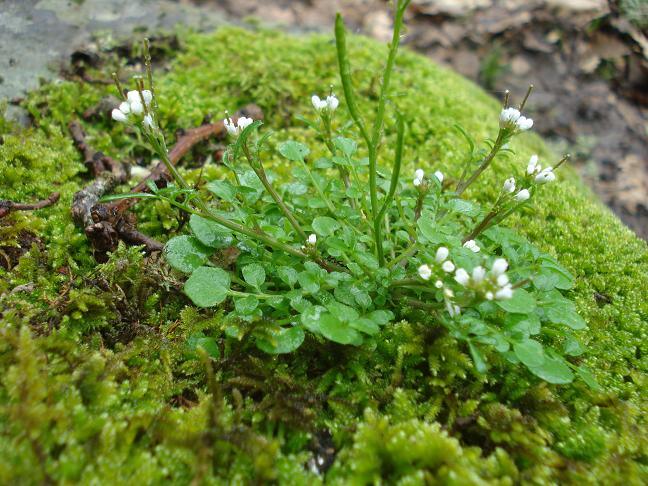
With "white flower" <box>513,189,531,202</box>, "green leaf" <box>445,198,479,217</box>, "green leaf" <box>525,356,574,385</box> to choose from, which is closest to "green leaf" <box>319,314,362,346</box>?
"green leaf" <box>525,356,574,385</box>

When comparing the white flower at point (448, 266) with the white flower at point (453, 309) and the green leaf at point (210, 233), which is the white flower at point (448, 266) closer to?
the white flower at point (453, 309)

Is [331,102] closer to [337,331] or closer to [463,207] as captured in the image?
[463,207]

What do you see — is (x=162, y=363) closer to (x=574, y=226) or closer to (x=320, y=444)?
(x=320, y=444)

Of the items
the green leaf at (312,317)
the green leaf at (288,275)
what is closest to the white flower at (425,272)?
the green leaf at (312,317)

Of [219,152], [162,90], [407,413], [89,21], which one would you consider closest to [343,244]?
[407,413]

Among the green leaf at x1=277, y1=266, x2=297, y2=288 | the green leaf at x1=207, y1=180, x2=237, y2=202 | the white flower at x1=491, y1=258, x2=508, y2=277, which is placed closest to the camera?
the white flower at x1=491, y1=258, x2=508, y2=277

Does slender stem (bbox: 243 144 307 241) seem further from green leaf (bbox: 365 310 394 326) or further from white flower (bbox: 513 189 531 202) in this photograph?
white flower (bbox: 513 189 531 202)
